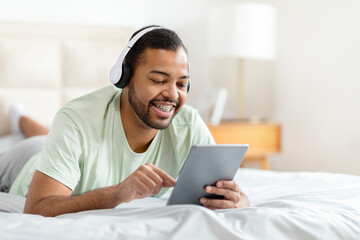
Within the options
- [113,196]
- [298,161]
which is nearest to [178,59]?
[113,196]

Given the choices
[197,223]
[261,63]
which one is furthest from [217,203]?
[261,63]

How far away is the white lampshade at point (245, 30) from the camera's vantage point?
2842 mm

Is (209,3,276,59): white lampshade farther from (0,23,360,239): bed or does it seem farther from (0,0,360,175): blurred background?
(0,23,360,239): bed

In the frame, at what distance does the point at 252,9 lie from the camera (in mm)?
2844

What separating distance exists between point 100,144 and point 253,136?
65.5 inches

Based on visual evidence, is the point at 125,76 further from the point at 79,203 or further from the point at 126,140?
the point at 79,203

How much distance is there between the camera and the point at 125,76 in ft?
4.45

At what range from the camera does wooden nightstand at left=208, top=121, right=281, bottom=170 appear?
9.29 feet

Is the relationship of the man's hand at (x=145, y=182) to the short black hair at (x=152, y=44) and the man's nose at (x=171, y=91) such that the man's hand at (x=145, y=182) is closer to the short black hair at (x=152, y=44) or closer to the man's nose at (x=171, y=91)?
the man's nose at (x=171, y=91)

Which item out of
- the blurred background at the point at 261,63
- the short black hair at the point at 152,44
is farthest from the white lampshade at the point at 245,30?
the short black hair at the point at 152,44

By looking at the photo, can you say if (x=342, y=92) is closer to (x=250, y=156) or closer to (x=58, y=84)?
(x=250, y=156)

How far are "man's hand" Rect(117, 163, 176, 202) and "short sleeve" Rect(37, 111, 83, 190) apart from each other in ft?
0.64

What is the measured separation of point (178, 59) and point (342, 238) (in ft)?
2.01

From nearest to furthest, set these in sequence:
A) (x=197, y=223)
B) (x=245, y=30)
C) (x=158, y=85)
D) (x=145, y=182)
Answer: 1. (x=197, y=223)
2. (x=145, y=182)
3. (x=158, y=85)
4. (x=245, y=30)
